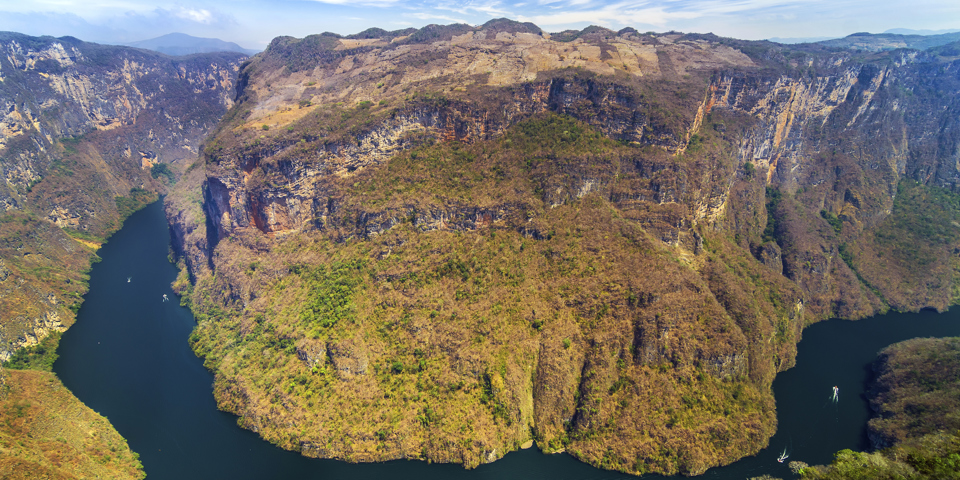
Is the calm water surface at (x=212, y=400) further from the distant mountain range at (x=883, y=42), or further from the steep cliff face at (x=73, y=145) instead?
the distant mountain range at (x=883, y=42)

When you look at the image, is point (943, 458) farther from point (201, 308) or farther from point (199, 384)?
point (201, 308)

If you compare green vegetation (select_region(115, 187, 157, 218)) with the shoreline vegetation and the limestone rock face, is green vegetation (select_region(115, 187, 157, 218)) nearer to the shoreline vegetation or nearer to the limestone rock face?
the limestone rock face

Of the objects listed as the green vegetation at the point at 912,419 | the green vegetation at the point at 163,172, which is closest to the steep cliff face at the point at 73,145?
the green vegetation at the point at 163,172

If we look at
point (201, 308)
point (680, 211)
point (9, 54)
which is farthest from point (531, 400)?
point (9, 54)

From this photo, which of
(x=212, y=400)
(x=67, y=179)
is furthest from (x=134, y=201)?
(x=212, y=400)

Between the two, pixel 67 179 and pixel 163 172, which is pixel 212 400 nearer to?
pixel 67 179

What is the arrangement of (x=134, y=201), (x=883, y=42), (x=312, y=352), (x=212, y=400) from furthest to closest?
(x=883, y=42)
(x=134, y=201)
(x=212, y=400)
(x=312, y=352)
